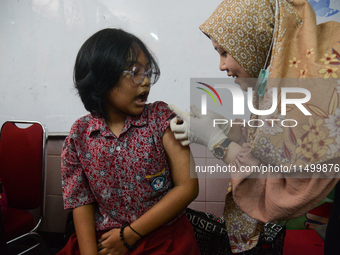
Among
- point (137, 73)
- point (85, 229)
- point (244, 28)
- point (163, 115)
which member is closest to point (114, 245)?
point (85, 229)

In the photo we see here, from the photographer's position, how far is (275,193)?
712 mm

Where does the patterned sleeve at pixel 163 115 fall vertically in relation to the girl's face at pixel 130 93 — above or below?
below

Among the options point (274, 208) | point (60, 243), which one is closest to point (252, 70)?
point (274, 208)

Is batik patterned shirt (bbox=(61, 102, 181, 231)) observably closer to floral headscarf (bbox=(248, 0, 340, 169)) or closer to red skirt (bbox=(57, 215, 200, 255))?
red skirt (bbox=(57, 215, 200, 255))

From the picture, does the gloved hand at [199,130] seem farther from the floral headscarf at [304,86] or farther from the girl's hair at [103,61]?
the girl's hair at [103,61]

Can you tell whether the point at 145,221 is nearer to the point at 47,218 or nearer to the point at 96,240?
the point at 96,240

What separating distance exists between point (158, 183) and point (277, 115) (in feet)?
1.56

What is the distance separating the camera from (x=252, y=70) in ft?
2.83

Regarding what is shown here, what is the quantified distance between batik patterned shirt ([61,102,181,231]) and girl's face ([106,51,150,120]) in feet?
0.17

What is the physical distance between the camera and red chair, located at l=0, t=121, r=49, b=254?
1.34 metres

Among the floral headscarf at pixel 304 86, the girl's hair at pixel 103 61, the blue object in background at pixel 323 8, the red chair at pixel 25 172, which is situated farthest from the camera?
the blue object in background at pixel 323 8

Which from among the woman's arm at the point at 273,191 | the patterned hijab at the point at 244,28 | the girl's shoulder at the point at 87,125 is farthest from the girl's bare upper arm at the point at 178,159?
the patterned hijab at the point at 244,28

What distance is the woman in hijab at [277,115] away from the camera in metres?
0.65

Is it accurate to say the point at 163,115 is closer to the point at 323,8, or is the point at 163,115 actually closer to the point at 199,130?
the point at 199,130
